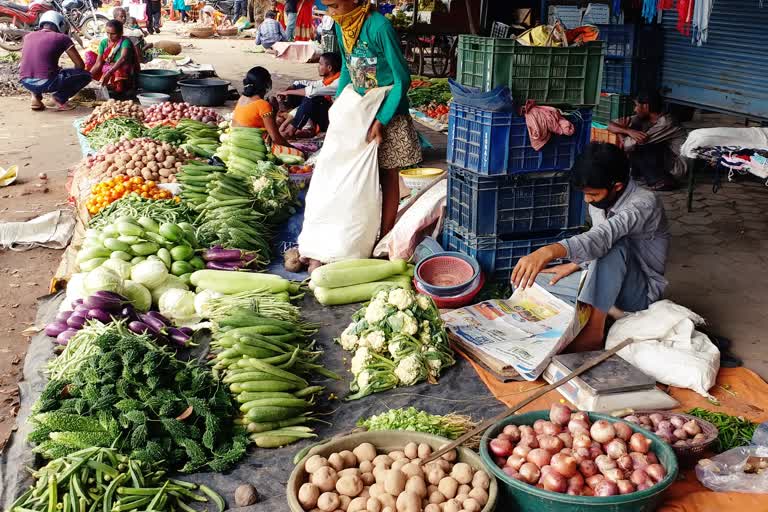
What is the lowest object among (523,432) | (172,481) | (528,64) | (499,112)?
(172,481)

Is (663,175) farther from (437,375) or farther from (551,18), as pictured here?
(437,375)

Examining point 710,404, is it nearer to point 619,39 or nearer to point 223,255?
point 223,255

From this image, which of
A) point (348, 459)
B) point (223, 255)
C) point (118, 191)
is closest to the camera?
point (348, 459)

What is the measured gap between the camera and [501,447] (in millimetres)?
2559

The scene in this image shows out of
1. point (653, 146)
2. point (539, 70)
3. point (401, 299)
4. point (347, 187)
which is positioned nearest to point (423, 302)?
point (401, 299)

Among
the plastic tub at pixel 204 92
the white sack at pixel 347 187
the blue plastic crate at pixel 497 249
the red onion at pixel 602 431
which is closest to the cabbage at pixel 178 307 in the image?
the white sack at pixel 347 187

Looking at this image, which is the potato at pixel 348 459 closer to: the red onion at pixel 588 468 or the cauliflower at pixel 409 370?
the red onion at pixel 588 468

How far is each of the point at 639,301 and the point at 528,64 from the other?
Result: 1641 mm

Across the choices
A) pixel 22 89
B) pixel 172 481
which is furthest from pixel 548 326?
pixel 22 89

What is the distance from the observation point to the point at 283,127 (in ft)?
26.0

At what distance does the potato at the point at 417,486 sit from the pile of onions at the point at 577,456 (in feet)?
0.96

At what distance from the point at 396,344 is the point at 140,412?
1.26m

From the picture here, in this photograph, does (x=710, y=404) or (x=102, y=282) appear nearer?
(x=710, y=404)

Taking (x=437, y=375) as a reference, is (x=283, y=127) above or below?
above
